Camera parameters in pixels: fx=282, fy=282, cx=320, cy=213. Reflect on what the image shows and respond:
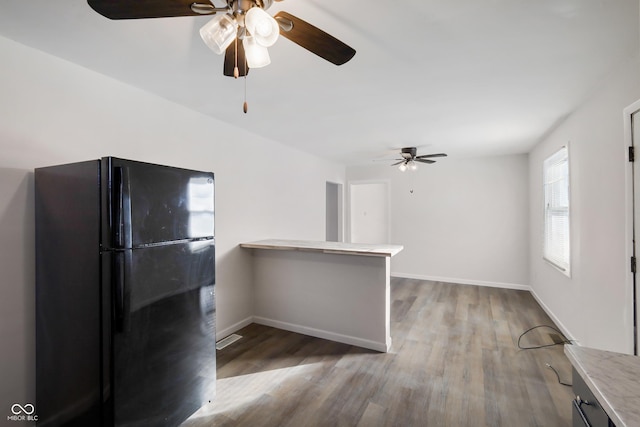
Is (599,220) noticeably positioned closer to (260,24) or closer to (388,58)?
(388,58)

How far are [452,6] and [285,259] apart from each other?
2.73 metres

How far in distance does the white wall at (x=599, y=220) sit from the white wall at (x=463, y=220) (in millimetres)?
1771

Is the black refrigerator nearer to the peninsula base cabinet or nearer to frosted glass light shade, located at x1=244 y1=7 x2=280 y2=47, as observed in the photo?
frosted glass light shade, located at x1=244 y1=7 x2=280 y2=47

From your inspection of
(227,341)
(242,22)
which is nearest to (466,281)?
(227,341)

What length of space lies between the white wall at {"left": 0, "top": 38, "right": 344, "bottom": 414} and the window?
11.8 feet

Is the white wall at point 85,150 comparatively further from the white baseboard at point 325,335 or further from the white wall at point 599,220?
the white wall at point 599,220

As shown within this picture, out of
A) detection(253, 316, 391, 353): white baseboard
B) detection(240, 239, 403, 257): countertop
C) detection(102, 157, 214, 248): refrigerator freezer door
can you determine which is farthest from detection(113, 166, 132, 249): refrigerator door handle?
detection(253, 316, 391, 353): white baseboard

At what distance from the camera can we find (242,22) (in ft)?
3.66

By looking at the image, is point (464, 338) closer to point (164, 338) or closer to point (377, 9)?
point (164, 338)

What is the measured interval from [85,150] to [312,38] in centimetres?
186

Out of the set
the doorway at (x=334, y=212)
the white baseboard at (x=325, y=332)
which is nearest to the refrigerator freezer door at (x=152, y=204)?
the white baseboard at (x=325, y=332)

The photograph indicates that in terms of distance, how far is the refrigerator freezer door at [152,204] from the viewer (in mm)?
1488

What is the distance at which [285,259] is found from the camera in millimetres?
3357

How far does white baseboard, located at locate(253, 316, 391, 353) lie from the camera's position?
9.28 feet
